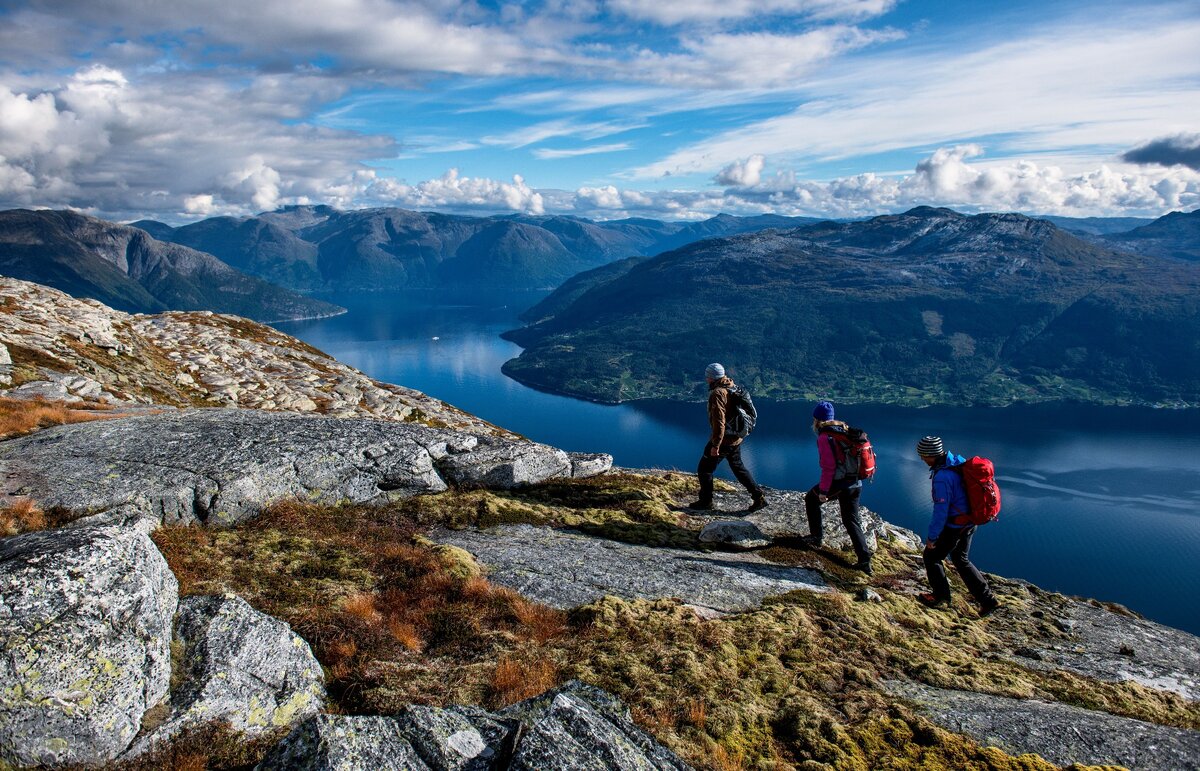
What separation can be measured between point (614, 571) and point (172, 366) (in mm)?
47827

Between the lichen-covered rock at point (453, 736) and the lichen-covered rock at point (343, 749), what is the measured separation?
138 millimetres

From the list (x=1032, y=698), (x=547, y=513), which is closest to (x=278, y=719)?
(x=547, y=513)

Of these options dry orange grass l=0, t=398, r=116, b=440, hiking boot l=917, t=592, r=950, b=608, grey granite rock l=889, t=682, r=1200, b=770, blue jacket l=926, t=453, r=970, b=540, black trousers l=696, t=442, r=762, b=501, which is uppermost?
dry orange grass l=0, t=398, r=116, b=440

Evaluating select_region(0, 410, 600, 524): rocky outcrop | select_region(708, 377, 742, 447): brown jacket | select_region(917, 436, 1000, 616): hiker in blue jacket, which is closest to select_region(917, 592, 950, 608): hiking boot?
select_region(917, 436, 1000, 616): hiker in blue jacket

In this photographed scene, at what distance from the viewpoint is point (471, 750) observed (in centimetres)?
740

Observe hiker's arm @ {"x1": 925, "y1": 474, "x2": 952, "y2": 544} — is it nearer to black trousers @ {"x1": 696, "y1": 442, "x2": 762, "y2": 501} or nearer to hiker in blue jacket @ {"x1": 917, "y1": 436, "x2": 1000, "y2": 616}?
hiker in blue jacket @ {"x1": 917, "y1": 436, "x2": 1000, "y2": 616}

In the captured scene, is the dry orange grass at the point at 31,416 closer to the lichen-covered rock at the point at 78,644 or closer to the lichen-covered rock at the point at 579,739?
the lichen-covered rock at the point at 78,644

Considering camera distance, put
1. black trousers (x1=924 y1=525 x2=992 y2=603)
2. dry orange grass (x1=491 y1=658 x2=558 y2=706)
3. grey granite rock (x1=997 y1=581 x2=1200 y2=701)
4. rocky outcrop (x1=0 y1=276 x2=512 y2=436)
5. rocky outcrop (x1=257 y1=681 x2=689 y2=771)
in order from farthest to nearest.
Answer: rocky outcrop (x1=0 y1=276 x2=512 y2=436) < black trousers (x1=924 y1=525 x2=992 y2=603) < grey granite rock (x1=997 y1=581 x2=1200 y2=701) < dry orange grass (x1=491 y1=658 x2=558 y2=706) < rocky outcrop (x1=257 y1=681 x2=689 y2=771)

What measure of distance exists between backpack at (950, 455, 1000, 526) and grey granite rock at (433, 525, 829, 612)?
375 cm

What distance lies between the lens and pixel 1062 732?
9.79 meters

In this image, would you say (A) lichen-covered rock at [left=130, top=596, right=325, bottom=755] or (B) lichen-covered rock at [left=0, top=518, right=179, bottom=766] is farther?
(A) lichen-covered rock at [left=130, top=596, right=325, bottom=755]

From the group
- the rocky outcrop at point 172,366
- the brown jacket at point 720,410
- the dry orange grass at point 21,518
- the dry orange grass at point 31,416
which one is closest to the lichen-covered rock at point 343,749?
the dry orange grass at point 21,518

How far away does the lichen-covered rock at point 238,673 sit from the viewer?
26.8ft

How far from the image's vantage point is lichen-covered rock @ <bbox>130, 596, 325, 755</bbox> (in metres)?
8.16
